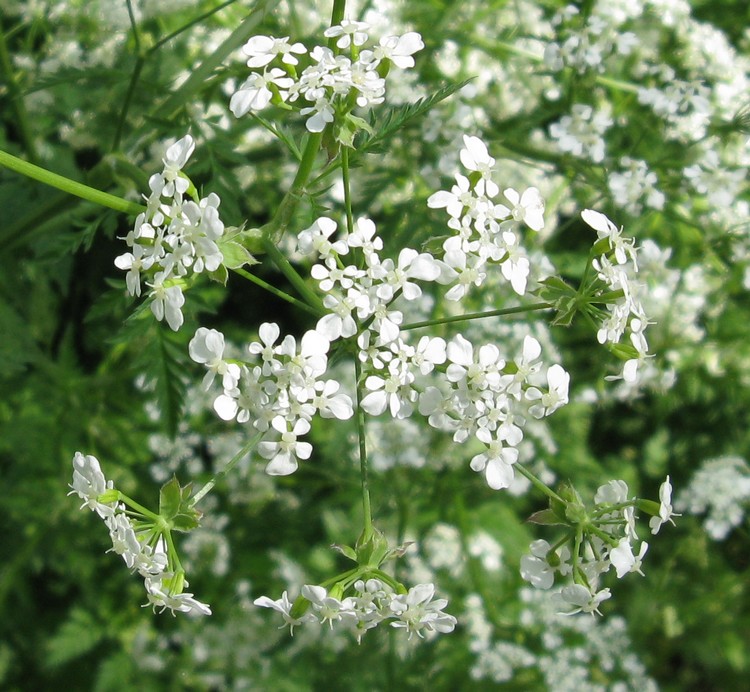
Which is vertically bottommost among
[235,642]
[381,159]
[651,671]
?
[651,671]

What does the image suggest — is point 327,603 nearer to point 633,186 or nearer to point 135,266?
point 135,266

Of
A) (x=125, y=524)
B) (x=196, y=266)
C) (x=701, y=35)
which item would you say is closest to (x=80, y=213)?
(x=196, y=266)

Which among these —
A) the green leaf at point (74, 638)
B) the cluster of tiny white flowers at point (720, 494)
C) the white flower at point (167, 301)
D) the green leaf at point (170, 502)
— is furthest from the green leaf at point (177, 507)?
the cluster of tiny white flowers at point (720, 494)

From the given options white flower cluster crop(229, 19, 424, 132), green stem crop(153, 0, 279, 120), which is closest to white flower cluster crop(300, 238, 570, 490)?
white flower cluster crop(229, 19, 424, 132)

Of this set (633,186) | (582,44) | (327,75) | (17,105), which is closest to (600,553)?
(327,75)

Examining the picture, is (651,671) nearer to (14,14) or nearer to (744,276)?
(744,276)

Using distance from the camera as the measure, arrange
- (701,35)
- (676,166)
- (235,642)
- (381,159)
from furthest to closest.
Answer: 1. (235,642)
2. (701,35)
3. (381,159)
4. (676,166)
